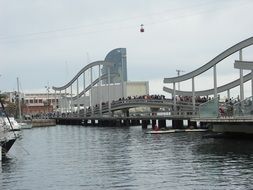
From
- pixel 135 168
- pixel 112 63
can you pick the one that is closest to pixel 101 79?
pixel 112 63

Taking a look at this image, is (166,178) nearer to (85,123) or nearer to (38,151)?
(38,151)

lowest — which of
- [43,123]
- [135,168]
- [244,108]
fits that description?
[135,168]

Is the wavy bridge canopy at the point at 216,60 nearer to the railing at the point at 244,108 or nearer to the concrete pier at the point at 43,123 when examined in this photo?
the railing at the point at 244,108

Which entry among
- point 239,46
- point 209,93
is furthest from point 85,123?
point 239,46

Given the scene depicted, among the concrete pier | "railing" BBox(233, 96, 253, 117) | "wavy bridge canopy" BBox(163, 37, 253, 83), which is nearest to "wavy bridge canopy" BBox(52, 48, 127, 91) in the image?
the concrete pier

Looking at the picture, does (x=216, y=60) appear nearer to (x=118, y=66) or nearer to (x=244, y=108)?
(x=244, y=108)

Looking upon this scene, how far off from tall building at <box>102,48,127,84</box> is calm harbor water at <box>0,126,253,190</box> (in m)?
82.9

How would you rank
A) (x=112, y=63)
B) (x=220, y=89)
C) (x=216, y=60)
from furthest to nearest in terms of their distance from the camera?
(x=112, y=63) < (x=220, y=89) < (x=216, y=60)

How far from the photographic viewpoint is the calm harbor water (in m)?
30.5

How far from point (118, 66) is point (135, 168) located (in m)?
111

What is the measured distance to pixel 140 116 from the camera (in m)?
103

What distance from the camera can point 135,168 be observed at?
37.2 m

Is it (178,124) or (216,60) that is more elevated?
(216,60)

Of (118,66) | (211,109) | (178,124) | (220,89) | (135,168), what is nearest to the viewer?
(135,168)
